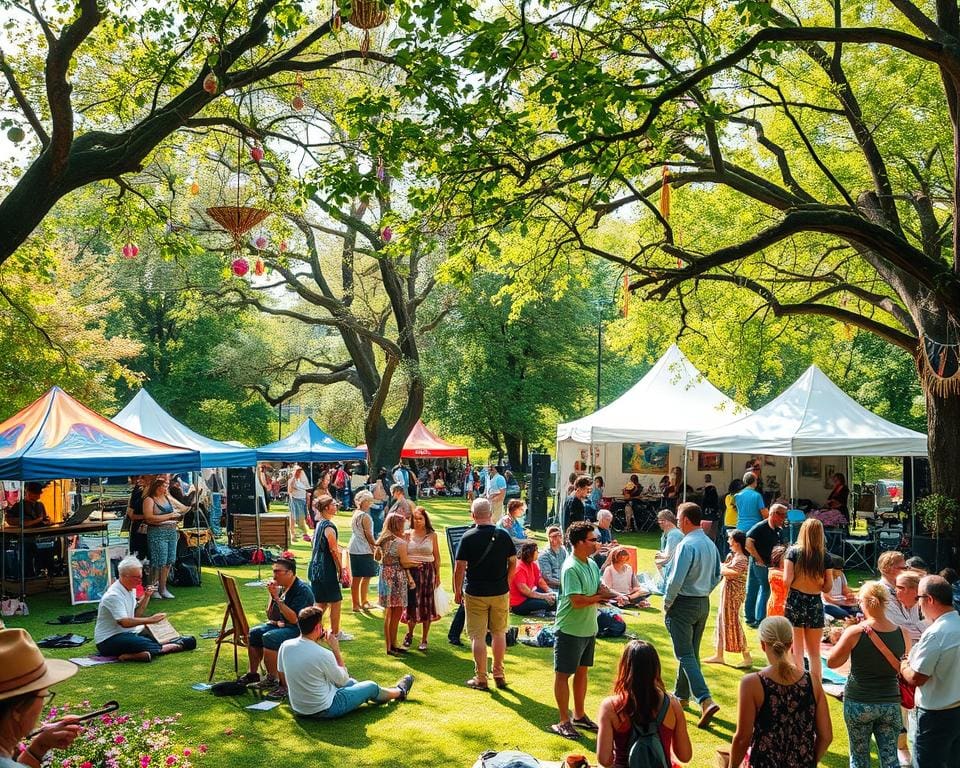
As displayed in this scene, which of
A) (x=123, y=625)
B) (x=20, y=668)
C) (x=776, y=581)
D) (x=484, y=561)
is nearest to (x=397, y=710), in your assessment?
(x=484, y=561)

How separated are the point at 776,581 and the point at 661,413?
11068 mm

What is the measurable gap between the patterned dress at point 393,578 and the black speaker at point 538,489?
11766 millimetres

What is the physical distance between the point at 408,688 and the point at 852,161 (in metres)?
12.0

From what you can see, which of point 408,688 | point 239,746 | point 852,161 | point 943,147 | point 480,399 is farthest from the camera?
point 480,399

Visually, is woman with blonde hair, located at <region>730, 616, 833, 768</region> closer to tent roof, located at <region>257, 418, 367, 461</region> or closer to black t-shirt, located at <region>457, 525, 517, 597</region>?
black t-shirt, located at <region>457, 525, 517, 597</region>

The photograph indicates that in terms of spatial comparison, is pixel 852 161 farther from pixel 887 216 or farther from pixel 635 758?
pixel 635 758

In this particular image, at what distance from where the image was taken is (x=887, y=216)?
1290 centimetres

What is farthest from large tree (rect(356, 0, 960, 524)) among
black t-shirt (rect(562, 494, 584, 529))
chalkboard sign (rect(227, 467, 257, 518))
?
chalkboard sign (rect(227, 467, 257, 518))

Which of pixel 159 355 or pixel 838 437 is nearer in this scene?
pixel 838 437

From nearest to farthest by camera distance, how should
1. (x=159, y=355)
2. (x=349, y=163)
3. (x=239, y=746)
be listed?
(x=239, y=746) → (x=349, y=163) → (x=159, y=355)

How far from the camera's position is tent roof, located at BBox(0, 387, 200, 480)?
11492 millimetres

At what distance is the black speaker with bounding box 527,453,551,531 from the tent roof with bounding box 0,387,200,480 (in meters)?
9.82

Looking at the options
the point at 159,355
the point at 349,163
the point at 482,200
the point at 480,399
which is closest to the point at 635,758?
the point at 482,200

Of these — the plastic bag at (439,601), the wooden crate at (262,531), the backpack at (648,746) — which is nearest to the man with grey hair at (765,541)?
the plastic bag at (439,601)
